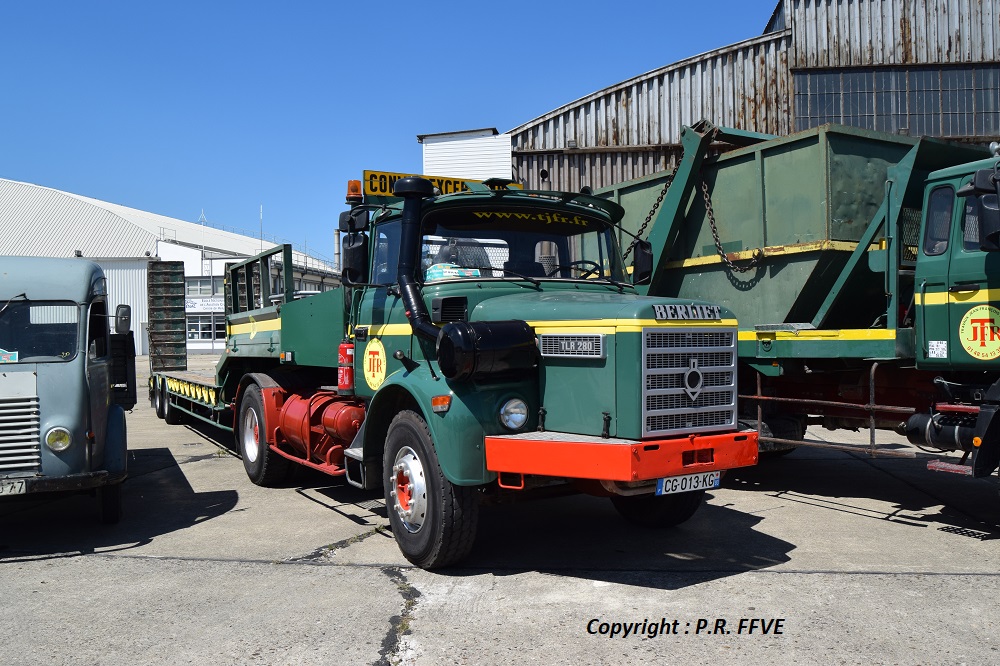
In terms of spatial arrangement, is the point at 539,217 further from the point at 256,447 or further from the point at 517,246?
the point at 256,447

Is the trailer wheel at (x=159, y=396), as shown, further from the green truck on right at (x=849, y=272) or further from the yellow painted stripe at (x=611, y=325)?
the yellow painted stripe at (x=611, y=325)

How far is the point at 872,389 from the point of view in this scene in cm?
700

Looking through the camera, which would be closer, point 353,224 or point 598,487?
point 598,487

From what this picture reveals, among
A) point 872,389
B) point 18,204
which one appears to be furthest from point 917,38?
point 18,204

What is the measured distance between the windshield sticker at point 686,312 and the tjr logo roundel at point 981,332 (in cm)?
252

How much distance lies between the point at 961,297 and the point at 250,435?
7194 millimetres

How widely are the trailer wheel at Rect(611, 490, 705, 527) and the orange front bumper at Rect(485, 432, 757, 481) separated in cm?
120

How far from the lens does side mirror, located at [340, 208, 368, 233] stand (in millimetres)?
6508

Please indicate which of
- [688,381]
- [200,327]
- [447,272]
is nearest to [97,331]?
[447,272]

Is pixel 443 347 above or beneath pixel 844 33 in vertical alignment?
beneath

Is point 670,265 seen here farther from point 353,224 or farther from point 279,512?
point 279,512

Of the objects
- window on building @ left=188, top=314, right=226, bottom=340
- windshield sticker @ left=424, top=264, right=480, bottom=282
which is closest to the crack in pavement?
windshield sticker @ left=424, top=264, right=480, bottom=282

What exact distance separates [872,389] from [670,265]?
2956mm

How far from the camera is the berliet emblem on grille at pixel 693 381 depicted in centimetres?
505
